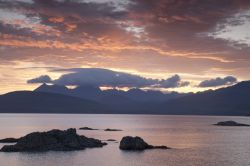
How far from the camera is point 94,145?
152 metres

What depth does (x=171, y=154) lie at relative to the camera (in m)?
134

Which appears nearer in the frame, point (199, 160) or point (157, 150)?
point (199, 160)

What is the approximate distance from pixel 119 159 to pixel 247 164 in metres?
39.1

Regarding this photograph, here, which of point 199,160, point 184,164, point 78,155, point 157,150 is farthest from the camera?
point 157,150

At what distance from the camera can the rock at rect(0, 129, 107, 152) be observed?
442 feet

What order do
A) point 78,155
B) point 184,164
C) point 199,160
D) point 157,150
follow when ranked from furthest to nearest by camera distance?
point 157,150
point 78,155
point 199,160
point 184,164

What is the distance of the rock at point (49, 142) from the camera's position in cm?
13462

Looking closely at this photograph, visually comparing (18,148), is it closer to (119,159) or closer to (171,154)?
(119,159)

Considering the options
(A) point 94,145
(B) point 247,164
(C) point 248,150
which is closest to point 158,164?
(B) point 247,164

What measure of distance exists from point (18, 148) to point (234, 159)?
73.0 metres

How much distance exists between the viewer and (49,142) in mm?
139000

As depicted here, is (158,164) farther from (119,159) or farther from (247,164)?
(247,164)

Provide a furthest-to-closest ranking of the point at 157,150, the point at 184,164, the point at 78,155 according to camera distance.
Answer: the point at 157,150
the point at 78,155
the point at 184,164

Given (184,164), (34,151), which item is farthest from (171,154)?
(34,151)
